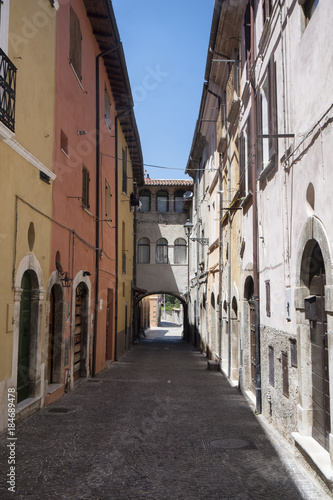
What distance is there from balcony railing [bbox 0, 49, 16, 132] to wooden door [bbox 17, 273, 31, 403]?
9.31 ft

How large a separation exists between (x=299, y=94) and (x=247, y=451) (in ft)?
15.7

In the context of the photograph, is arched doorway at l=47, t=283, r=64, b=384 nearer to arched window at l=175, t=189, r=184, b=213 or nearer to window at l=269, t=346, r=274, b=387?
window at l=269, t=346, r=274, b=387

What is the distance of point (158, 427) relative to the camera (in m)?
8.27

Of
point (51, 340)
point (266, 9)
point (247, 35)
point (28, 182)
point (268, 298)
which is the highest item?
point (247, 35)

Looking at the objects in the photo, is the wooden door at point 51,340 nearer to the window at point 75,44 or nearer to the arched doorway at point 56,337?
the arched doorway at point 56,337

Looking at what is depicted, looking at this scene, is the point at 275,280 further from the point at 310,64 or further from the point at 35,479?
the point at 35,479

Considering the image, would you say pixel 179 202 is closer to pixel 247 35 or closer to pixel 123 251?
pixel 123 251

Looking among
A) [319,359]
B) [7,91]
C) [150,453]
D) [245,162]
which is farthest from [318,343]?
[245,162]

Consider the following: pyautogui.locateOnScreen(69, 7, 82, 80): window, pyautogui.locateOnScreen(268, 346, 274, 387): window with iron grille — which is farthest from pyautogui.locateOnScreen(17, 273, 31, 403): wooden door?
pyautogui.locateOnScreen(69, 7, 82, 80): window

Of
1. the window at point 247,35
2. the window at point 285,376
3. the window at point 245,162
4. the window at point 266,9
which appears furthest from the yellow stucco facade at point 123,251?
the window at point 285,376

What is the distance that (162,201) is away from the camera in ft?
104

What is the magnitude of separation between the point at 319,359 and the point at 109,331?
13.1 metres

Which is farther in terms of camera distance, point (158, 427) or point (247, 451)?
point (158, 427)

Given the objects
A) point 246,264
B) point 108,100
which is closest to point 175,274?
point 108,100
